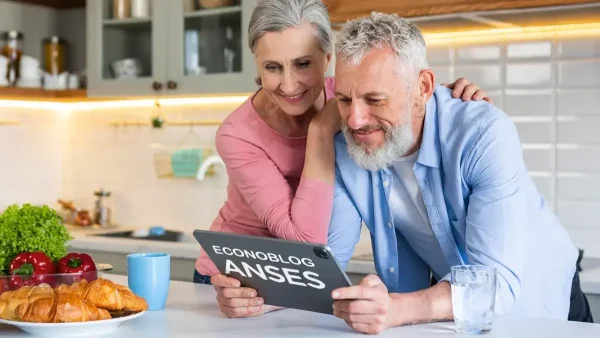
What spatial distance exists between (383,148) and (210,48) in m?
2.07

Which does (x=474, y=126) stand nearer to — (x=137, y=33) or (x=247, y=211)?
(x=247, y=211)

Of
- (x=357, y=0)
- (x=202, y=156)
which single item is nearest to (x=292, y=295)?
(x=357, y=0)

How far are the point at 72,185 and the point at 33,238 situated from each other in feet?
9.45

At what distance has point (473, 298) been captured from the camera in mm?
1617

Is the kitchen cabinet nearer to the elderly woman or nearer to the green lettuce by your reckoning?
the elderly woman

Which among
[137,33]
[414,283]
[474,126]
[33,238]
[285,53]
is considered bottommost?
[414,283]

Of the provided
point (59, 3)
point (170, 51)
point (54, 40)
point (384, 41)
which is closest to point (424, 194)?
point (384, 41)

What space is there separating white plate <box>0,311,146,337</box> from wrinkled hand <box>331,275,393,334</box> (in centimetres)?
38

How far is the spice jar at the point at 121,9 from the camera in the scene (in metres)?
4.07

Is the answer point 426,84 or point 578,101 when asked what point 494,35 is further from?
point 426,84

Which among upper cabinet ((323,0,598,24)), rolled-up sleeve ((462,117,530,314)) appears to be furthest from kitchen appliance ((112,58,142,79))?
rolled-up sleeve ((462,117,530,314))

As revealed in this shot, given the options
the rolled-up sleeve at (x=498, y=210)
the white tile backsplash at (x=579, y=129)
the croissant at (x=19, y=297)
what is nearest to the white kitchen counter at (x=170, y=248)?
the white tile backsplash at (x=579, y=129)

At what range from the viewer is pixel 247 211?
2.26 metres

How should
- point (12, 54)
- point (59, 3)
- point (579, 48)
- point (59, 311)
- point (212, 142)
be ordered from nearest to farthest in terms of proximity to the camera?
point (59, 311) → point (579, 48) → point (212, 142) → point (12, 54) → point (59, 3)
